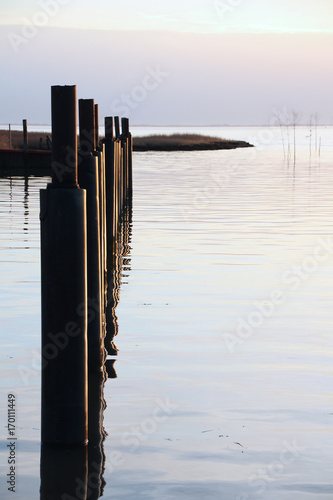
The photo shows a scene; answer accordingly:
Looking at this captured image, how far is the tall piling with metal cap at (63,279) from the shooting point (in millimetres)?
4945

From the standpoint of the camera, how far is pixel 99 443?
5.73 metres

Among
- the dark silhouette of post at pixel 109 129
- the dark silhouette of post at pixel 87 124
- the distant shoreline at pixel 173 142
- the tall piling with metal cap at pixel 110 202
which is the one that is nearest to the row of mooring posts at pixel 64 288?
the dark silhouette of post at pixel 87 124

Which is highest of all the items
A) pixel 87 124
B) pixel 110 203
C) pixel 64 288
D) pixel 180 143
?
pixel 87 124

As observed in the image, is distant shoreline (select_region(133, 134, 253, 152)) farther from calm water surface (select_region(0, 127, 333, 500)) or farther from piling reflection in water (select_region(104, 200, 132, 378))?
calm water surface (select_region(0, 127, 333, 500))

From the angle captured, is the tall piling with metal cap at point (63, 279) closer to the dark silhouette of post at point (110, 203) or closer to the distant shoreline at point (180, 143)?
the dark silhouette of post at point (110, 203)

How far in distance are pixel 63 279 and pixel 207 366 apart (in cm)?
323

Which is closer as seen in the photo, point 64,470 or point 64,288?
point 64,288

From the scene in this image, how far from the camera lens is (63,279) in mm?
4969

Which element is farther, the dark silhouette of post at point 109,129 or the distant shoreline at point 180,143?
the distant shoreline at point 180,143

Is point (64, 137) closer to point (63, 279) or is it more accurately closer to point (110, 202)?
point (63, 279)

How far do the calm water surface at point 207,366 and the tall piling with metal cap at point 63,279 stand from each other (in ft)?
1.87

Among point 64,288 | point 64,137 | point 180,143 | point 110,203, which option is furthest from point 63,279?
point 180,143

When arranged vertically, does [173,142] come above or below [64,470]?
below

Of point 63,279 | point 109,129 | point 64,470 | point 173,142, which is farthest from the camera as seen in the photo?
point 173,142
